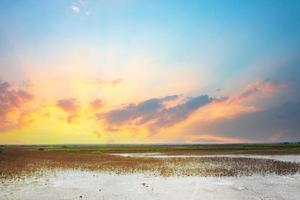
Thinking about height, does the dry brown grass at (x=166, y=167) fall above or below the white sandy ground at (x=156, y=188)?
above

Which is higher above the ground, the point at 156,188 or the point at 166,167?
the point at 166,167

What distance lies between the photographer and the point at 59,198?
19109mm

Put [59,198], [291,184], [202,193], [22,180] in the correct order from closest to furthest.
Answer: [59,198]
[202,193]
[291,184]
[22,180]

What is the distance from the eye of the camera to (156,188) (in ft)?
73.4

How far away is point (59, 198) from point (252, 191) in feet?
39.2

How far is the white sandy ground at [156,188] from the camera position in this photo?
1955cm

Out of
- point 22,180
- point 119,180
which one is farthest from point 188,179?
point 22,180

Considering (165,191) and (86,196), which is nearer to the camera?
(86,196)

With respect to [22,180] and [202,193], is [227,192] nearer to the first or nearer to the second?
[202,193]

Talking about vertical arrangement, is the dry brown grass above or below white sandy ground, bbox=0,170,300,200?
above

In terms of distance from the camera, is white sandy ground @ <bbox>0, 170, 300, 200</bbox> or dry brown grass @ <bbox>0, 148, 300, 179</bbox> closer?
white sandy ground @ <bbox>0, 170, 300, 200</bbox>

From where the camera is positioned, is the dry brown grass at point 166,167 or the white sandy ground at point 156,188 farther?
the dry brown grass at point 166,167

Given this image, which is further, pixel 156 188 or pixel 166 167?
pixel 166 167

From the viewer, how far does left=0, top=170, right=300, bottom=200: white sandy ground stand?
770 inches
